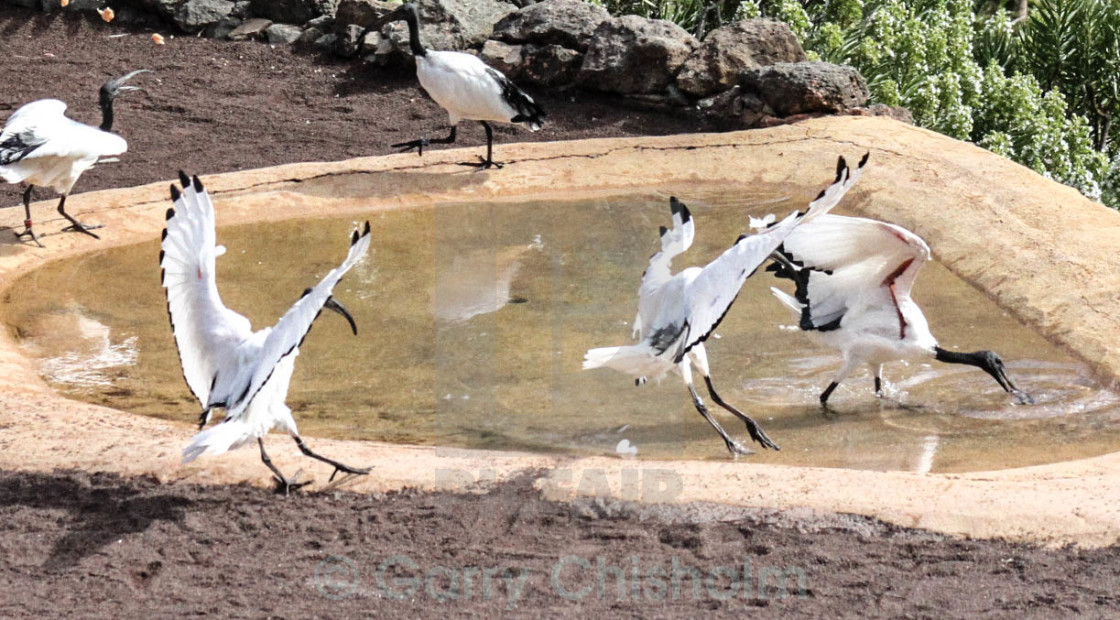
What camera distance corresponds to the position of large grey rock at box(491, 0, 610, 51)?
11.7 metres

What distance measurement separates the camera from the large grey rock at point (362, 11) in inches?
496

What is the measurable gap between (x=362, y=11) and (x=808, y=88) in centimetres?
485

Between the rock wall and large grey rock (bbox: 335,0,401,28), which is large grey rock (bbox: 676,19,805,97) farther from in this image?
large grey rock (bbox: 335,0,401,28)

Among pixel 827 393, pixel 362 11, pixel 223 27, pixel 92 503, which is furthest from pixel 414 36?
pixel 92 503

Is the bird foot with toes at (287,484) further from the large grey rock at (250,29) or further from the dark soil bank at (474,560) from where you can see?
the large grey rock at (250,29)

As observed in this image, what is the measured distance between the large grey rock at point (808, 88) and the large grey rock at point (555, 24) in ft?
6.39

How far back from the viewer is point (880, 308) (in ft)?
19.6

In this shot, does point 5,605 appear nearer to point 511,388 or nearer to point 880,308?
point 511,388

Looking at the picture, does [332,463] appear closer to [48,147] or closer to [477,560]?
[477,560]

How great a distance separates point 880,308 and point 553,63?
20.8 feet

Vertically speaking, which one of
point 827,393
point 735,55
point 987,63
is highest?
point 735,55

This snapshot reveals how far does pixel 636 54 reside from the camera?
1123cm

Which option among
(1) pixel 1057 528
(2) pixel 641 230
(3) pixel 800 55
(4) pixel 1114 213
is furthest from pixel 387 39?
(1) pixel 1057 528

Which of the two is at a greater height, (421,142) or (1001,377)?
(1001,377)
